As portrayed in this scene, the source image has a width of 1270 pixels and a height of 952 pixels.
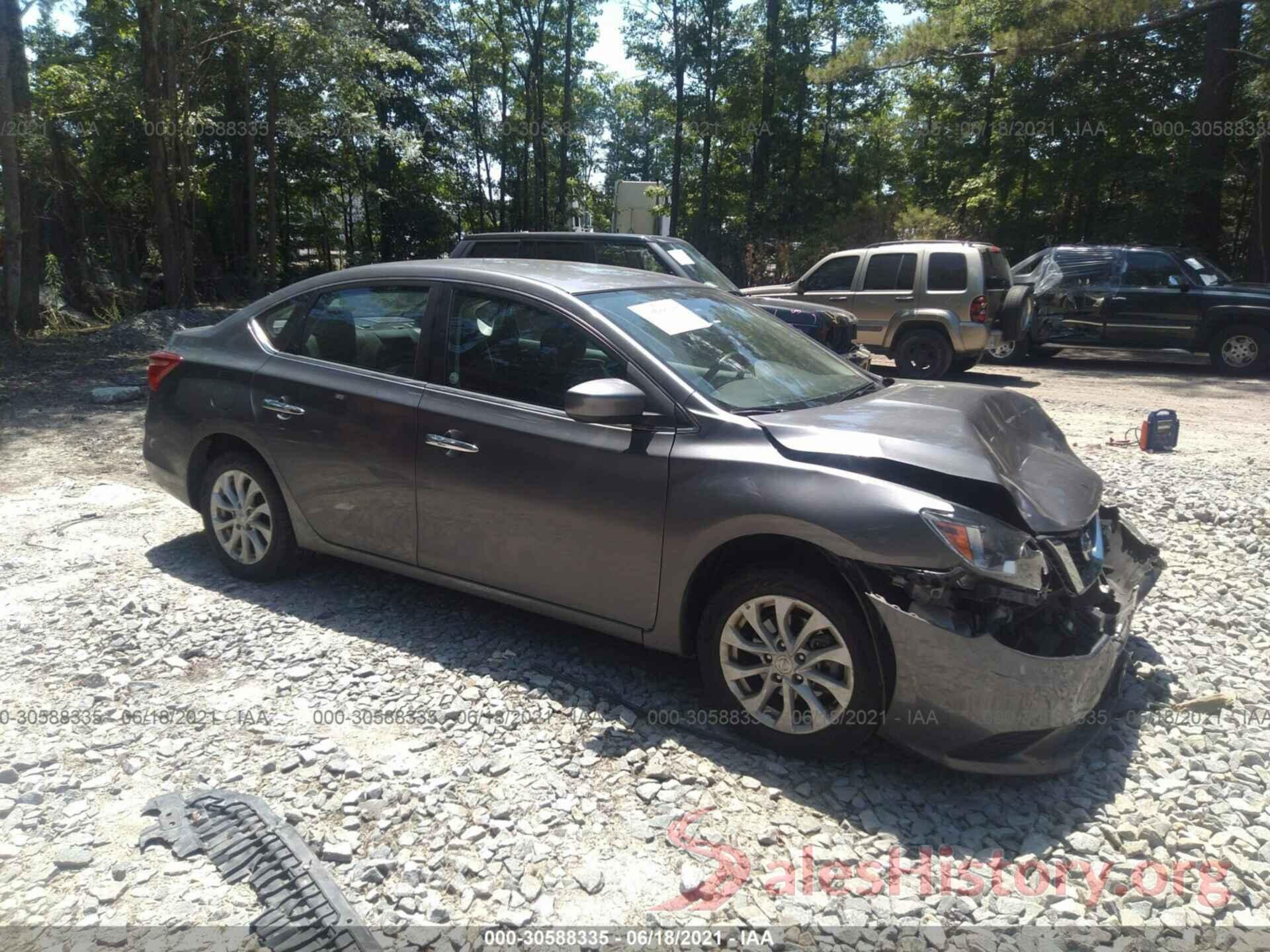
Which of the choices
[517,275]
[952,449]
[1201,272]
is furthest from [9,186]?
[1201,272]

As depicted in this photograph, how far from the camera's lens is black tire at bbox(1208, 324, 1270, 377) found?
13359 mm

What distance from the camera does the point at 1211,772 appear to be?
10.9 ft

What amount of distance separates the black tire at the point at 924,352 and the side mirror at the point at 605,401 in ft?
34.8

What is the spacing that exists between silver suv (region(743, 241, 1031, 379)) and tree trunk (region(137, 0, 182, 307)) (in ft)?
37.0

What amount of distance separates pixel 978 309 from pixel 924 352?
3.11 feet

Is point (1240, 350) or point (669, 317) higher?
point (669, 317)

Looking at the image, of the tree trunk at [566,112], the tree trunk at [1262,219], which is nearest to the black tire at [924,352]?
the tree trunk at [1262,219]

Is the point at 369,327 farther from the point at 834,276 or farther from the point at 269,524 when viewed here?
the point at 834,276

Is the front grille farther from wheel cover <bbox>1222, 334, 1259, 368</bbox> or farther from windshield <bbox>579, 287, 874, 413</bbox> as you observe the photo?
wheel cover <bbox>1222, 334, 1259, 368</bbox>

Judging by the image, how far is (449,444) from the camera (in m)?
4.11

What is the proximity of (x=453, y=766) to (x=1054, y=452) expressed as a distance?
2.82 m

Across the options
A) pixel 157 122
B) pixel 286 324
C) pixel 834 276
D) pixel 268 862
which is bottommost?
pixel 268 862

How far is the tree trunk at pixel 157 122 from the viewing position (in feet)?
53.2

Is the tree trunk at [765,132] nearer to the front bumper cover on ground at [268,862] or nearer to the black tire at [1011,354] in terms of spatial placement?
the black tire at [1011,354]
